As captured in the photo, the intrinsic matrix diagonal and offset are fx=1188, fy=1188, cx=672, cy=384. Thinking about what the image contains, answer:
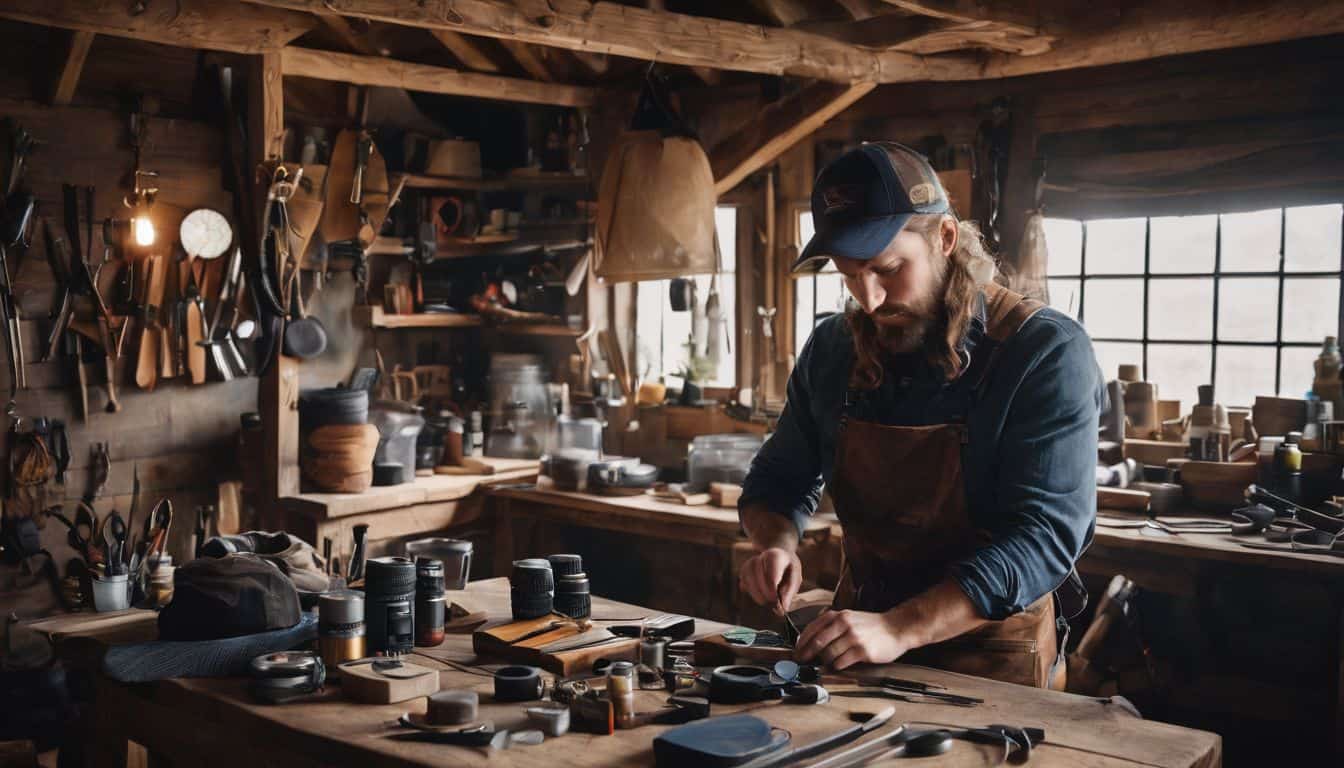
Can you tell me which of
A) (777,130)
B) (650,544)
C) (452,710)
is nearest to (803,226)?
(777,130)

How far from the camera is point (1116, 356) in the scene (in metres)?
5.37

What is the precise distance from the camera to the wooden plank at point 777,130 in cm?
532

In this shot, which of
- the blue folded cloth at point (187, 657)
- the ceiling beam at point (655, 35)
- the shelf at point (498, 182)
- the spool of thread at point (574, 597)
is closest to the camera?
the blue folded cloth at point (187, 657)

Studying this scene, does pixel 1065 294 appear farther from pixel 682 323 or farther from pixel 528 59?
pixel 528 59

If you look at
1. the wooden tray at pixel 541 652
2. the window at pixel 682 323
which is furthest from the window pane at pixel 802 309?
the wooden tray at pixel 541 652

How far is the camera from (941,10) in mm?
4324

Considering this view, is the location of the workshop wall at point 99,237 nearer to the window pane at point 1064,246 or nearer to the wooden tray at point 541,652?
the wooden tray at point 541,652

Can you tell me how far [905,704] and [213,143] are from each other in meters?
4.86

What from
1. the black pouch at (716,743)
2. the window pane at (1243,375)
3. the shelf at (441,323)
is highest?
the shelf at (441,323)

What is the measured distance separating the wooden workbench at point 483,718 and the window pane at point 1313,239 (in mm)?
3198

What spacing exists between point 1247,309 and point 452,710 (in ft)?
13.5

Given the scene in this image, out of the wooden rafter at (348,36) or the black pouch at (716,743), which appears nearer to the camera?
the black pouch at (716,743)

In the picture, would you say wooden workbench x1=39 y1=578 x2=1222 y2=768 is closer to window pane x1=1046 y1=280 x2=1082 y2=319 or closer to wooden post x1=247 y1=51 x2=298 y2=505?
wooden post x1=247 y1=51 x2=298 y2=505

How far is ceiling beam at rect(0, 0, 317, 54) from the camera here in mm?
4035
